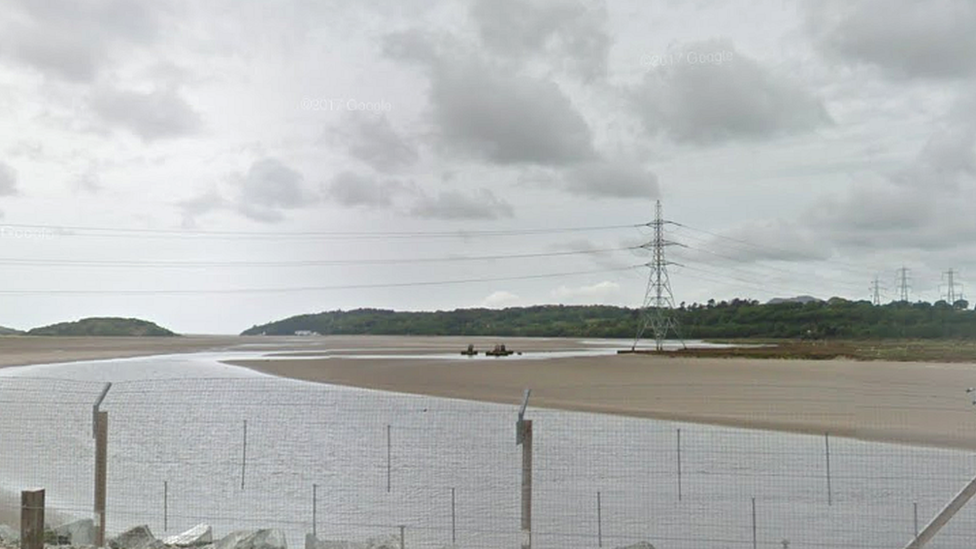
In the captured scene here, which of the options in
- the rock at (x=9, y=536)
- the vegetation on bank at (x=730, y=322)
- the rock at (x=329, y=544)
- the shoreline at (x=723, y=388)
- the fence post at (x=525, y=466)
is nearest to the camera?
the fence post at (x=525, y=466)

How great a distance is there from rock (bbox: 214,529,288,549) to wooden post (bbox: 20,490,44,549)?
1836 millimetres

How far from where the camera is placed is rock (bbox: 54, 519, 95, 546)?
9008 mm

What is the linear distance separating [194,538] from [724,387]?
93.3ft

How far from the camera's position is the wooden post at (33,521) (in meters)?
7.66

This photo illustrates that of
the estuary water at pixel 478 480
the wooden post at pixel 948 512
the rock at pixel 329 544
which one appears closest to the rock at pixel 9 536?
the estuary water at pixel 478 480

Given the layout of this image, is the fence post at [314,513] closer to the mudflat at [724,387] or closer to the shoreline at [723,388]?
the shoreline at [723,388]

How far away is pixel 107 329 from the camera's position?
13738 centimetres

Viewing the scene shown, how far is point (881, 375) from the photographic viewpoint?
40844 millimetres

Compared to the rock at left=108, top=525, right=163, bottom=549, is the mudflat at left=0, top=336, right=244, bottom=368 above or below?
above

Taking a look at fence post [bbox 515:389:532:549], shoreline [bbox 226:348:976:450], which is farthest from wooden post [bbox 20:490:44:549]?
shoreline [bbox 226:348:976:450]

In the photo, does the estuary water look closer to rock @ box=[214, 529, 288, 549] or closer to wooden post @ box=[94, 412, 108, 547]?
rock @ box=[214, 529, 288, 549]

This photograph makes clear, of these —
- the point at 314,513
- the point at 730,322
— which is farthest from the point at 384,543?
the point at 730,322

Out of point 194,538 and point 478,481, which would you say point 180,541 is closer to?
point 194,538

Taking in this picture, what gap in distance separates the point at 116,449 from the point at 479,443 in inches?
283
